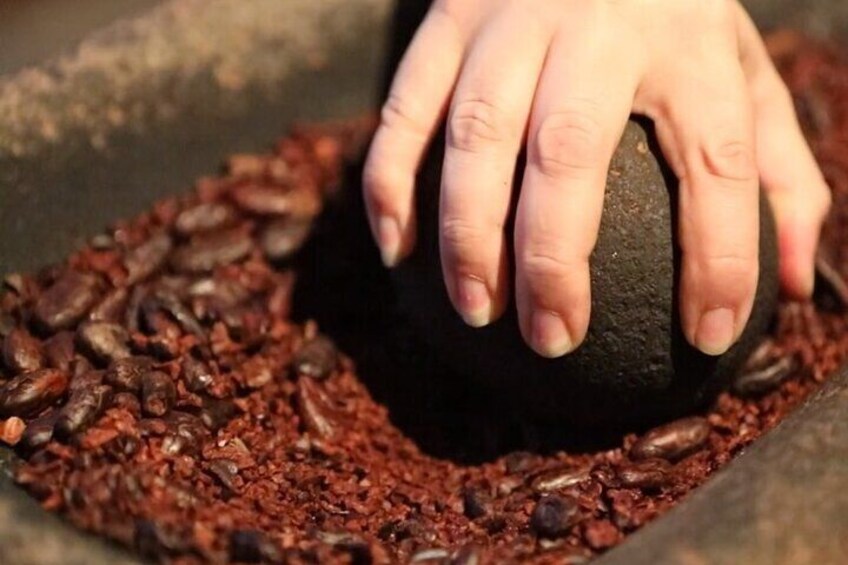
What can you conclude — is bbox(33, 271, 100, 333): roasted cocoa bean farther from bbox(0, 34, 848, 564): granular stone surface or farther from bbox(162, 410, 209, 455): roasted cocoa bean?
bbox(162, 410, 209, 455): roasted cocoa bean

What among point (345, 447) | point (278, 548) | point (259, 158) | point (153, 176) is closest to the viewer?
point (278, 548)

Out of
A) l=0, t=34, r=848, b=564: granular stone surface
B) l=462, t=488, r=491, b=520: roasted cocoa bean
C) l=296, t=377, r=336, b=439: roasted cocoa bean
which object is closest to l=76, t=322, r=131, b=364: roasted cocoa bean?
l=0, t=34, r=848, b=564: granular stone surface

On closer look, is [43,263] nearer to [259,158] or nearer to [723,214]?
[259,158]

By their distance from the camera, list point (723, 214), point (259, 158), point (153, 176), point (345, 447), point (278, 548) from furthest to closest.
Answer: point (259, 158) → point (153, 176) → point (345, 447) → point (723, 214) → point (278, 548)

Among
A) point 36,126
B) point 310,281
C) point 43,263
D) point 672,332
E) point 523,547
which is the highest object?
point 36,126

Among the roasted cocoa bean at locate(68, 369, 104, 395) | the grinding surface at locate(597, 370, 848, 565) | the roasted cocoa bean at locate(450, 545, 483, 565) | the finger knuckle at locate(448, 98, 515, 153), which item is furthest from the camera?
the roasted cocoa bean at locate(68, 369, 104, 395)

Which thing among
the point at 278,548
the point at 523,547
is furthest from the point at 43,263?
the point at 523,547
